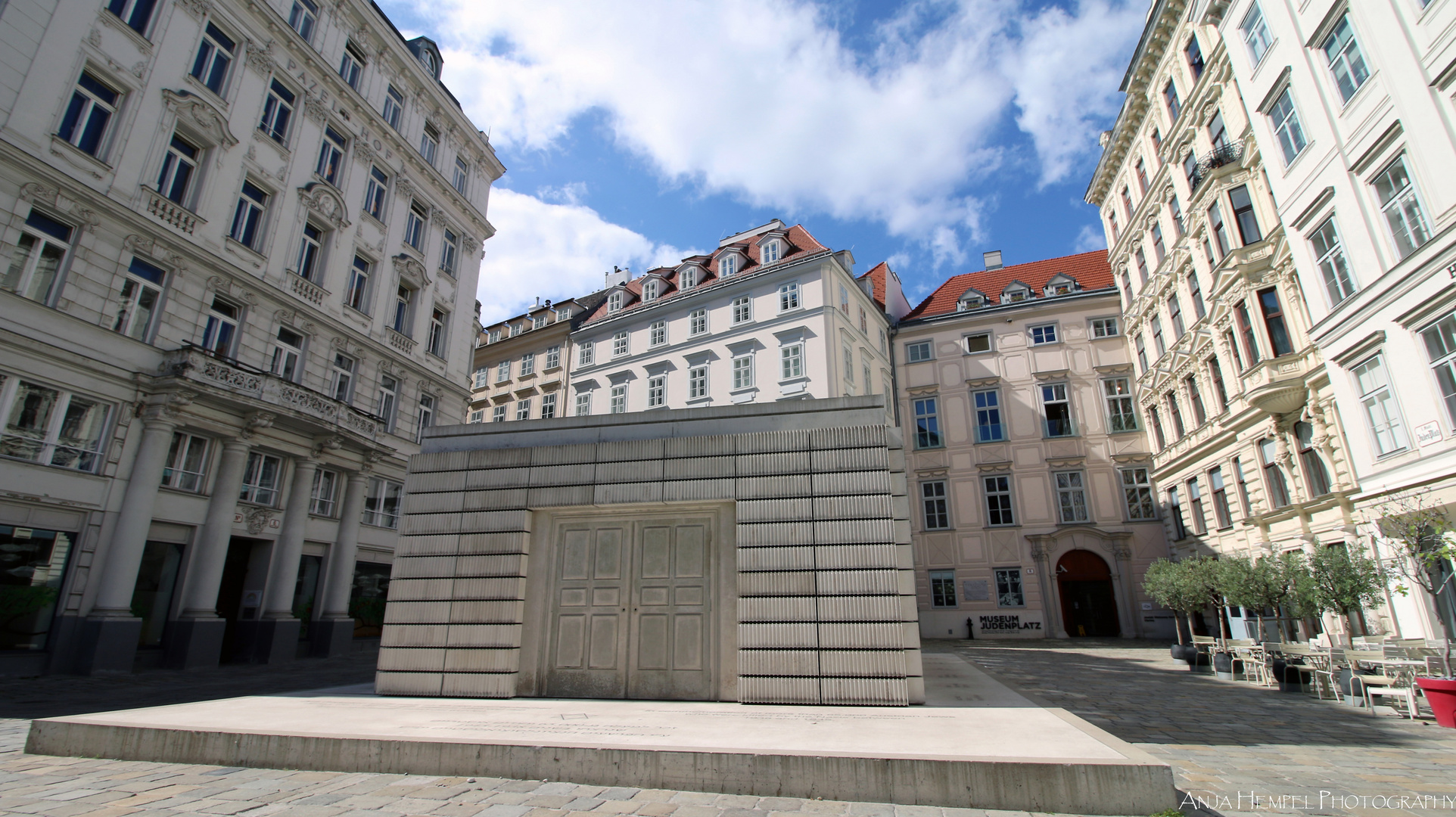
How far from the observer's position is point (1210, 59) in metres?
21.0

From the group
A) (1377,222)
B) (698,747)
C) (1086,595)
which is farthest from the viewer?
(1086,595)

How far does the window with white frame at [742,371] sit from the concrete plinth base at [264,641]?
68.0 feet

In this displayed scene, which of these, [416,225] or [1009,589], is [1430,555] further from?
[416,225]

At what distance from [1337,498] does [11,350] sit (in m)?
30.8

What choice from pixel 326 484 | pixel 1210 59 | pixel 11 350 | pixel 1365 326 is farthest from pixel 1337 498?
pixel 11 350

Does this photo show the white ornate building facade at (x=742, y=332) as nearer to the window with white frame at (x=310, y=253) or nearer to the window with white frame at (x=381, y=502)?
the window with white frame at (x=381, y=502)

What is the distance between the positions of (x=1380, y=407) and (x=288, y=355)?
28.8 m

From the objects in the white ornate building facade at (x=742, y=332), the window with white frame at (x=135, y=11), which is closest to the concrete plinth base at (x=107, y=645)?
the window with white frame at (x=135, y=11)

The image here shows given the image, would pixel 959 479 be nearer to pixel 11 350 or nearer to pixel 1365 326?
pixel 1365 326

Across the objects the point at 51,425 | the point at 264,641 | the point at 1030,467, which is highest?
the point at 1030,467

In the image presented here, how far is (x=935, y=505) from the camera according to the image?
111ft

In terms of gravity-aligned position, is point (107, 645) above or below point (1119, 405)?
below

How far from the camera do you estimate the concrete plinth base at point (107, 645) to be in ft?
47.4

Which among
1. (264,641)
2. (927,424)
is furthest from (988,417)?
(264,641)
